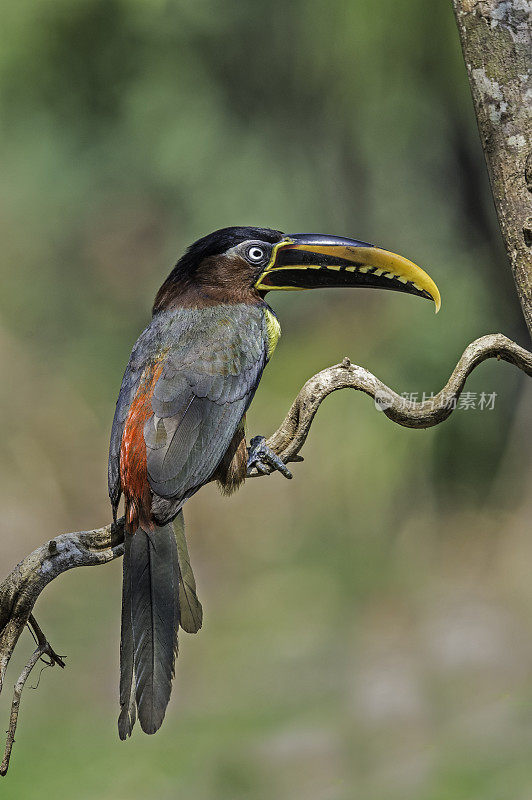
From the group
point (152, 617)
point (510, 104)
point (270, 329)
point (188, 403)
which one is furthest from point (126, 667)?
point (510, 104)

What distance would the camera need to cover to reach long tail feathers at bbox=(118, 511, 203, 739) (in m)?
1.67

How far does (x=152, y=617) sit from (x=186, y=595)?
11 centimetres

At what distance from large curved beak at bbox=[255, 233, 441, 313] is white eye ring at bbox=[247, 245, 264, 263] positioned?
0.03m

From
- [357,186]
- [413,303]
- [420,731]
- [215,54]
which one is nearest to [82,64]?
[215,54]

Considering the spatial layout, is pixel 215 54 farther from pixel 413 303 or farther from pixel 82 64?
pixel 413 303

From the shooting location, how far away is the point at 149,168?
16.7 ft

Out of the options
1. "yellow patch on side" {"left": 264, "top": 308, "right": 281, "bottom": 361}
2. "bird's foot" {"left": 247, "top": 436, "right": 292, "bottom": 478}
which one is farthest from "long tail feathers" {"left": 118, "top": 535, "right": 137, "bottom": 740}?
"yellow patch on side" {"left": 264, "top": 308, "right": 281, "bottom": 361}

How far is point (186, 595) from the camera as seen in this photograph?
72.2 inches

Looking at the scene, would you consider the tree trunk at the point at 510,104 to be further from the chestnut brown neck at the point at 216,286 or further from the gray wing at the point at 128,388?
the gray wing at the point at 128,388

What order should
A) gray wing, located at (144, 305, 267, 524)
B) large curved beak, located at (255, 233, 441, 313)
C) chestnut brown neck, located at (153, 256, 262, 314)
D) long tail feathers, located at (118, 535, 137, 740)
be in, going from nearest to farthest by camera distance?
long tail feathers, located at (118, 535, 137, 740)
gray wing, located at (144, 305, 267, 524)
large curved beak, located at (255, 233, 441, 313)
chestnut brown neck, located at (153, 256, 262, 314)

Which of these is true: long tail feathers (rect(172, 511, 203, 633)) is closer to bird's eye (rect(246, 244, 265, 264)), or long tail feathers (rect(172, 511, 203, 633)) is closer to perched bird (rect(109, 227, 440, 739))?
perched bird (rect(109, 227, 440, 739))

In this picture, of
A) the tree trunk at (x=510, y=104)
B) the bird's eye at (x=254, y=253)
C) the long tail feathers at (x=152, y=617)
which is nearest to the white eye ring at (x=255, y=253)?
the bird's eye at (x=254, y=253)

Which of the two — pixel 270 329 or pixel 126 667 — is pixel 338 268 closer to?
pixel 270 329

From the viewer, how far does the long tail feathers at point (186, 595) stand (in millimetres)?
1827
